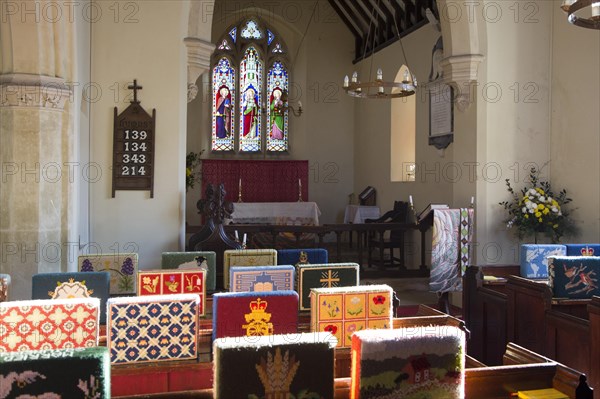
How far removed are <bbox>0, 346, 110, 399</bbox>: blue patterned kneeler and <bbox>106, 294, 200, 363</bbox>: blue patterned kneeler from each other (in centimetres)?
80

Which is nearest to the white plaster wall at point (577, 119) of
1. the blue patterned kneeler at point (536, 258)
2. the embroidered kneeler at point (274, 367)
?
the blue patterned kneeler at point (536, 258)

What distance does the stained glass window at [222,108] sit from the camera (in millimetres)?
12266

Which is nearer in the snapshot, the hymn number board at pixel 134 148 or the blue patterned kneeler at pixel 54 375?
the blue patterned kneeler at pixel 54 375

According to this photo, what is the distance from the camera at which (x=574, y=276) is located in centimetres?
349

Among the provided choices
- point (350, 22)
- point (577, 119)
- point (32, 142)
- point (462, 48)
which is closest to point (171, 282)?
point (32, 142)

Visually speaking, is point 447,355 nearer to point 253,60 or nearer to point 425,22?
point 425,22

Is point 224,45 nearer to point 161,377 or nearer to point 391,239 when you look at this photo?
point 391,239

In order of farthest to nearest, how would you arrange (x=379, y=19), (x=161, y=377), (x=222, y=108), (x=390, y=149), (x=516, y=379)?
(x=222, y=108) < (x=379, y=19) < (x=390, y=149) < (x=161, y=377) < (x=516, y=379)

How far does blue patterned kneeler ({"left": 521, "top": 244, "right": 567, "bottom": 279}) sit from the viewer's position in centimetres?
422

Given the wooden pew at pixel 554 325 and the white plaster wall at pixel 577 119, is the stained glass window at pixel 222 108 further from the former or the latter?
the wooden pew at pixel 554 325

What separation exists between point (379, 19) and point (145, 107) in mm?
6358

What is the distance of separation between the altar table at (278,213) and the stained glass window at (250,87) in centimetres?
211

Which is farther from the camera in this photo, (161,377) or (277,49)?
(277,49)

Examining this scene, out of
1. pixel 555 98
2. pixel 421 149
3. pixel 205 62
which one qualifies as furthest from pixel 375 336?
pixel 421 149
